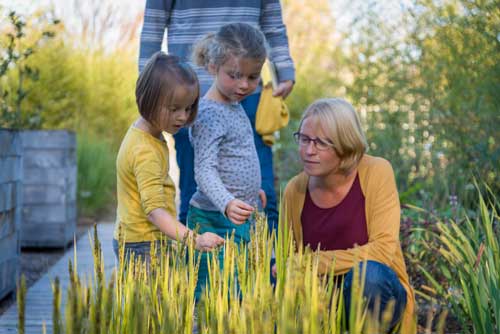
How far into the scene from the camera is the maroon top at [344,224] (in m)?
3.02

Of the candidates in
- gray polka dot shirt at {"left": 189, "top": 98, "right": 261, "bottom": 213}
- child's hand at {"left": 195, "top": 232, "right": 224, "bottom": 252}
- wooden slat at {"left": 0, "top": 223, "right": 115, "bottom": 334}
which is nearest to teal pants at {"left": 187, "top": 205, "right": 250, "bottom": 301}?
gray polka dot shirt at {"left": 189, "top": 98, "right": 261, "bottom": 213}

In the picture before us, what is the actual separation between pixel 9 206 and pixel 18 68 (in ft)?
10.9

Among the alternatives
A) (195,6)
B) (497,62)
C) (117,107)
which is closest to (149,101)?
(195,6)

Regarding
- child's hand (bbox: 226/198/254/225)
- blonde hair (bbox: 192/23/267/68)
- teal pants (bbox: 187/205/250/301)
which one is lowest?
teal pants (bbox: 187/205/250/301)

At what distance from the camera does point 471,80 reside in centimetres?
563

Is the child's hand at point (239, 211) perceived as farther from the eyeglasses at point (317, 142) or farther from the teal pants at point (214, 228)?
the teal pants at point (214, 228)

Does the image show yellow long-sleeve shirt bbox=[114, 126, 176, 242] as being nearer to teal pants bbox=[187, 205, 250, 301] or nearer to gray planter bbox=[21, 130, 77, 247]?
teal pants bbox=[187, 205, 250, 301]

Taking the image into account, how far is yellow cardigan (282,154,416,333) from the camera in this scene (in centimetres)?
288

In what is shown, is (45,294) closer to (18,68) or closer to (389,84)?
(18,68)

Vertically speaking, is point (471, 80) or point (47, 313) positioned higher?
point (471, 80)

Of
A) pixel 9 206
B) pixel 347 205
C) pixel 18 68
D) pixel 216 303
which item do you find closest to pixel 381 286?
pixel 347 205

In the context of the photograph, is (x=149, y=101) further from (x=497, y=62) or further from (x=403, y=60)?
(x=403, y=60)

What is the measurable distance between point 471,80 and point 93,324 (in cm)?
426

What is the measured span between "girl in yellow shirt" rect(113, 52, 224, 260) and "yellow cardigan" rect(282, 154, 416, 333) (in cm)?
46
